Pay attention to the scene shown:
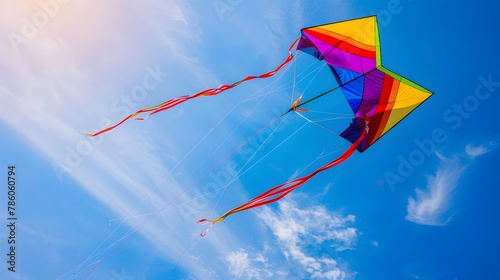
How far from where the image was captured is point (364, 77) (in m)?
9.60

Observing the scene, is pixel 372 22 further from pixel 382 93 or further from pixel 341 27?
pixel 382 93

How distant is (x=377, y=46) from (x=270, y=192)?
6.11 metres

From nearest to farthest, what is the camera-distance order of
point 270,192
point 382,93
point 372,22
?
point 270,192, point 372,22, point 382,93

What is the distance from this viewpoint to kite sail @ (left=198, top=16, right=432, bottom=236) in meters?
9.04

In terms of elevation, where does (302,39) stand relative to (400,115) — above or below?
above

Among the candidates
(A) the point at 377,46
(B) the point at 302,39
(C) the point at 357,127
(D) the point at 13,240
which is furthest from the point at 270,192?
(D) the point at 13,240

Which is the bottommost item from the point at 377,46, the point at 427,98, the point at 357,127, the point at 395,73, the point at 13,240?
the point at 13,240

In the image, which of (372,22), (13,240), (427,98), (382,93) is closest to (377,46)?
(372,22)

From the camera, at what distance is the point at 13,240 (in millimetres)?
9047

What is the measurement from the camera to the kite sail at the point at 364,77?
904cm

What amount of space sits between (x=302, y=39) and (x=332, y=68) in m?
1.48

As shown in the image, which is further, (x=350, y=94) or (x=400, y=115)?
(x=350, y=94)

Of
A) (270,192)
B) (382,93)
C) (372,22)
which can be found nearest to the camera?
(270,192)

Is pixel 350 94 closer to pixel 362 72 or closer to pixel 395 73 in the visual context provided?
pixel 362 72
